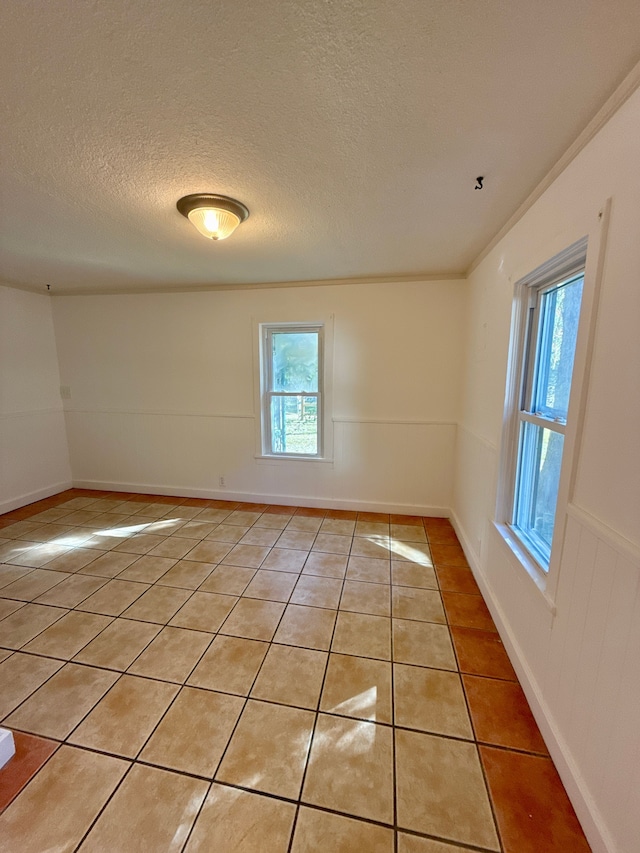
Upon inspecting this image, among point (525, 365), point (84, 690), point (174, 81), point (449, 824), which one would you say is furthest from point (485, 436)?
point (84, 690)

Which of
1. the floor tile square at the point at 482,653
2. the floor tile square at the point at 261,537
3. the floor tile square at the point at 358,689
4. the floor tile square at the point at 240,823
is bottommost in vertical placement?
the floor tile square at the point at 261,537

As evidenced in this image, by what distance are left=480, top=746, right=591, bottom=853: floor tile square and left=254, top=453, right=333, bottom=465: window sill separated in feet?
7.90

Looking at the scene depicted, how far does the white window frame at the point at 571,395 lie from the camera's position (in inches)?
43.4

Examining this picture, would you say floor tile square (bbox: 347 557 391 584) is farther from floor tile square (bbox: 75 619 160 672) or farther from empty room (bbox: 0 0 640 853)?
floor tile square (bbox: 75 619 160 672)

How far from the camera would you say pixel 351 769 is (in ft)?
3.89

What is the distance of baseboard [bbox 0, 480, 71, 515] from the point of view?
11.1ft

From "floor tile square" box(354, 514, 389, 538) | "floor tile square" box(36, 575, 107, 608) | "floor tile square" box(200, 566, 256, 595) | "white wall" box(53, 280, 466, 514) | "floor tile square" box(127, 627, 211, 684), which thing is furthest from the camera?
"white wall" box(53, 280, 466, 514)

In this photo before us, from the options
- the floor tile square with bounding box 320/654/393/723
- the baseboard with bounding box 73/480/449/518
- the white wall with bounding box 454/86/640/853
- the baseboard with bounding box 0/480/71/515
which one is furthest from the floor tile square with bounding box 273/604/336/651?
the baseboard with bounding box 0/480/71/515

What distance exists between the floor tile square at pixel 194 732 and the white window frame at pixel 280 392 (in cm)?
222

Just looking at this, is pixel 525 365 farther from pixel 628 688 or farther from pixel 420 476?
pixel 420 476

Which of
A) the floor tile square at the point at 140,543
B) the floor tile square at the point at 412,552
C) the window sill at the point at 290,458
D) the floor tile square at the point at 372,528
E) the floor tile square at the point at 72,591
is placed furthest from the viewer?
the window sill at the point at 290,458

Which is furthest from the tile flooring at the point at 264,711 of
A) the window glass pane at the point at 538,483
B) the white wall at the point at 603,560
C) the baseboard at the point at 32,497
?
the baseboard at the point at 32,497

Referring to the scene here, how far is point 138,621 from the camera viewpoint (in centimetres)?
191

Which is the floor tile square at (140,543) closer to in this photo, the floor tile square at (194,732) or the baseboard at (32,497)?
the floor tile square at (194,732)
